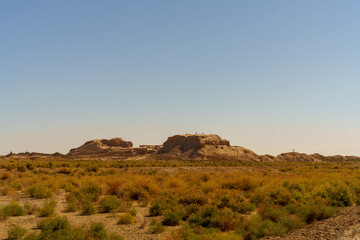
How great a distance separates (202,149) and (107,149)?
47.2m

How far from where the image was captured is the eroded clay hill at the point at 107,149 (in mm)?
116006

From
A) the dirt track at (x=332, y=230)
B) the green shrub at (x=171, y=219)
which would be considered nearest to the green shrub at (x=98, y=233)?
the green shrub at (x=171, y=219)

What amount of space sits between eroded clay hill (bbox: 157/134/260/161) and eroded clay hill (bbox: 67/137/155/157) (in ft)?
40.3

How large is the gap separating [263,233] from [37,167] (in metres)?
37.9

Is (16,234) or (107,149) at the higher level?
(107,149)

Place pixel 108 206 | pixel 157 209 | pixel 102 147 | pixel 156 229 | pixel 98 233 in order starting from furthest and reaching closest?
pixel 102 147
pixel 108 206
pixel 157 209
pixel 156 229
pixel 98 233

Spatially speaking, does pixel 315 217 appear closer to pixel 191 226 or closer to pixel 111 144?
pixel 191 226

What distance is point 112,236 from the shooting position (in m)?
11.3

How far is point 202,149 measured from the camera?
3888 inches

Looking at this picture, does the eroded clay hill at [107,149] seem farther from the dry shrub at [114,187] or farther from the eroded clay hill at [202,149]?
the dry shrub at [114,187]

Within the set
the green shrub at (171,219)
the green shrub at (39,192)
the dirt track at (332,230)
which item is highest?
the green shrub at (39,192)

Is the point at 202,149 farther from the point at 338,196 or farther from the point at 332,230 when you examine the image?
the point at 332,230

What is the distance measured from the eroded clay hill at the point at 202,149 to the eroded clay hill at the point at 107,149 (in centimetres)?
1227

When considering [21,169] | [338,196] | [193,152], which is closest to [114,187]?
[338,196]
